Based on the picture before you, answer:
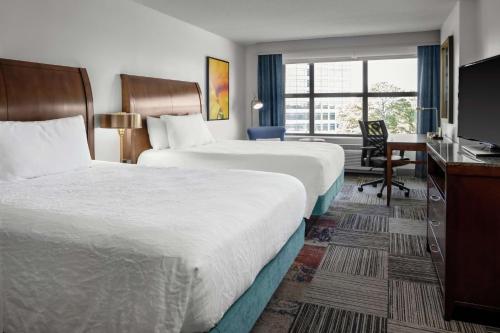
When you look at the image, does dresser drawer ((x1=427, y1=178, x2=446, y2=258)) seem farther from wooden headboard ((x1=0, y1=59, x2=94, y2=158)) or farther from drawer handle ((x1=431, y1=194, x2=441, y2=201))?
wooden headboard ((x1=0, y1=59, x2=94, y2=158))

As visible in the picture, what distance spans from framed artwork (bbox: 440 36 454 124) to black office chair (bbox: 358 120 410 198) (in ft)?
2.67

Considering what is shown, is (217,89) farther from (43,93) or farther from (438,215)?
(438,215)

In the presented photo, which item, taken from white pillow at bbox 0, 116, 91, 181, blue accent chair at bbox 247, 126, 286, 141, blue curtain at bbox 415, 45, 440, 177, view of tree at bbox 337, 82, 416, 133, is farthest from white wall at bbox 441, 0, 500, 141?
white pillow at bbox 0, 116, 91, 181

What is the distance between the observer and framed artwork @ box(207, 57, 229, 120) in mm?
6203

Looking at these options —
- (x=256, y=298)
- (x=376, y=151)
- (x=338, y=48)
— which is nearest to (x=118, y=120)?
(x=256, y=298)

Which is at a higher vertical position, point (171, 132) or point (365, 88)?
point (365, 88)

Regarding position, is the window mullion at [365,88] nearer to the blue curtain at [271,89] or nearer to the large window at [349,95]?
the large window at [349,95]

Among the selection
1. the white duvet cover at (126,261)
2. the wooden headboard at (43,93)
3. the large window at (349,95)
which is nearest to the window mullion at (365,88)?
the large window at (349,95)

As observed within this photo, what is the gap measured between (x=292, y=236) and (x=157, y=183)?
0.91 meters

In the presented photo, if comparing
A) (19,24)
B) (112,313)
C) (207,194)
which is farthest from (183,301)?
(19,24)

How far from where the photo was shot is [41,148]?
283 cm

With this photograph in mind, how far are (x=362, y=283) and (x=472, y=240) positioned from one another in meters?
0.82

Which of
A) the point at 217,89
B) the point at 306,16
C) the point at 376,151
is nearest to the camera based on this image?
the point at 306,16

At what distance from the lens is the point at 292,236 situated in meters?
2.59
